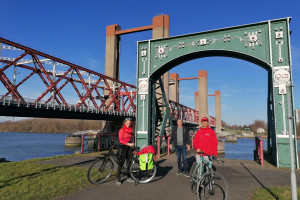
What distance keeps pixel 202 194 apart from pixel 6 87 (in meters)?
31.2

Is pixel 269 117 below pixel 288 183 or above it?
above

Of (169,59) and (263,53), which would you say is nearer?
(263,53)

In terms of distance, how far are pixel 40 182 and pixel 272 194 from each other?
616 cm

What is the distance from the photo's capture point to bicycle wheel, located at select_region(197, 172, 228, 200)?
4.20 m

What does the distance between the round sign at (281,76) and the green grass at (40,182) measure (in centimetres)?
880

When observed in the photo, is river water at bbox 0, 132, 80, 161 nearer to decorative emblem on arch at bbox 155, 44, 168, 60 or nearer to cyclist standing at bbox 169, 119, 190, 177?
decorative emblem on arch at bbox 155, 44, 168, 60

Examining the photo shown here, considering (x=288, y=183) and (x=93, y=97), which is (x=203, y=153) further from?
(x=93, y=97)

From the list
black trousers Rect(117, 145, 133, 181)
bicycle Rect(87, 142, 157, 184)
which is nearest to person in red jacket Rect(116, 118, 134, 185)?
black trousers Rect(117, 145, 133, 181)

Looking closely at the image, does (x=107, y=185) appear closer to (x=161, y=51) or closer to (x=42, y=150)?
(x=161, y=51)

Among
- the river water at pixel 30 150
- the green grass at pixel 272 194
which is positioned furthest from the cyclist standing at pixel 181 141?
the river water at pixel 30 150

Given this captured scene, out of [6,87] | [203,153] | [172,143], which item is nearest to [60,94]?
[6,87]

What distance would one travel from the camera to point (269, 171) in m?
7.69

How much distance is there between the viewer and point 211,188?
4.24 meters

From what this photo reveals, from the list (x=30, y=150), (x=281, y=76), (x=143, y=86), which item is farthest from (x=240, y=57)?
(x=30, y=150)
